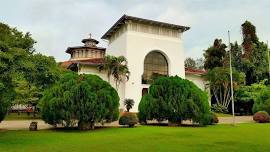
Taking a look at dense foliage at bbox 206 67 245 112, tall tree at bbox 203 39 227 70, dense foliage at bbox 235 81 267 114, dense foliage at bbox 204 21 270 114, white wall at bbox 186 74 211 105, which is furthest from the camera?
tall tree at bbox 203 39 227 70

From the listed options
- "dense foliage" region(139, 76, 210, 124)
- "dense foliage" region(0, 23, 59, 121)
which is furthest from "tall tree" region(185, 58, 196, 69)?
"dense foliage" region(0, 23, 59, 121)

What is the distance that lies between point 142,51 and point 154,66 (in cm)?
284

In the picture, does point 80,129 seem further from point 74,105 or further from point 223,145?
point 223,145

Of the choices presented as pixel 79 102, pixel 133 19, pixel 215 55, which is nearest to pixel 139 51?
pixel 133 19

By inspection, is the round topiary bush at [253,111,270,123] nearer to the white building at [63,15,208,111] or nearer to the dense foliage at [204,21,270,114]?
the white building at [63,15,208,111]

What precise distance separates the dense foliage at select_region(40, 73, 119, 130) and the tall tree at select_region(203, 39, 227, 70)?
3034 centimetres

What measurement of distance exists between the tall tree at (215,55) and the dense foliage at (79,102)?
1194 inches

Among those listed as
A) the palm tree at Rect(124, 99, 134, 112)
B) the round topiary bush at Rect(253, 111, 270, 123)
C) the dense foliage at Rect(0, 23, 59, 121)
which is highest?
the dense foliage at Rect(0, 23, 59, 121)

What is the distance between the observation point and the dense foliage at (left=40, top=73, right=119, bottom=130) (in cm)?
1955

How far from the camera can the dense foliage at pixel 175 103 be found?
2312 cm

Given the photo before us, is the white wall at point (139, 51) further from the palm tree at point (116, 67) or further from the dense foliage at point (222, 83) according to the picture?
the dense foliage at point (222, 83)

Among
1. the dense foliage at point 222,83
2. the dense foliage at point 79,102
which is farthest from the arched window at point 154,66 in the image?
the dense foliage at point 79,102

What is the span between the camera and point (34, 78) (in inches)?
592

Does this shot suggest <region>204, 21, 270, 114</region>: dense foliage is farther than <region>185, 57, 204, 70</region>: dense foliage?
No
